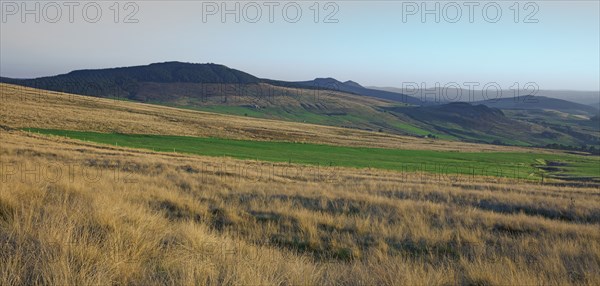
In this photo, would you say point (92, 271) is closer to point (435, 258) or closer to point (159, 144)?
point (435, 258)

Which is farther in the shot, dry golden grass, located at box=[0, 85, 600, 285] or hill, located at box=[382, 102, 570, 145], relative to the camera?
hill, located at box=[382, 102, 570, 145]

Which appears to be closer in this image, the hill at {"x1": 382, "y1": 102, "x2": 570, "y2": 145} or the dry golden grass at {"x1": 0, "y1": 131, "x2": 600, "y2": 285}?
the dry golden grass at {"x1": 0, "y1": 131, "x2": 600, "y2": 285}

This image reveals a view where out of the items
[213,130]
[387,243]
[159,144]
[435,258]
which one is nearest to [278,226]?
[387,243]

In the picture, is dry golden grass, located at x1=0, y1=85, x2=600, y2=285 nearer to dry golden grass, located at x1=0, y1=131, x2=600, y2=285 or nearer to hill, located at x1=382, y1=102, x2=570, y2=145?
dry golden grass, located at x1=0, y1=131, x2=600, y2=285

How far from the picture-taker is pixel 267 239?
25.2ft

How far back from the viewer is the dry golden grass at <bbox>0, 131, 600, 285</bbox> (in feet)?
15.0

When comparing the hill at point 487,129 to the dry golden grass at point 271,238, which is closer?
the dry golden grass at point 271,238

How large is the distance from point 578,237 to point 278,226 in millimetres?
6518

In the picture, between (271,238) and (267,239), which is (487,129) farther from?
(267,239)

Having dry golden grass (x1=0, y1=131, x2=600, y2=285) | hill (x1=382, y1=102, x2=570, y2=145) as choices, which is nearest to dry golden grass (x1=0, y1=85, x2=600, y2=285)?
dry golden grass (x1=0, y1=131, x2=600, y2=285)

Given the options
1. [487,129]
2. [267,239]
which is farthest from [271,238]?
[487,129]

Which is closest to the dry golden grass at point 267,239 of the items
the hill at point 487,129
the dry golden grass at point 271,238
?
the dry golden grass at point 271,238

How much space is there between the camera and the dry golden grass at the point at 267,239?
4.57 m

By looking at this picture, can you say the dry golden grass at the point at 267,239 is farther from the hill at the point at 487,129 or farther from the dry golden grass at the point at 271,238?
the hill at the point at 487,129
